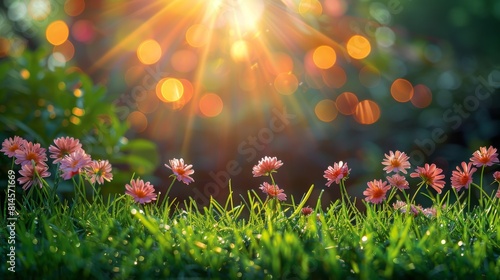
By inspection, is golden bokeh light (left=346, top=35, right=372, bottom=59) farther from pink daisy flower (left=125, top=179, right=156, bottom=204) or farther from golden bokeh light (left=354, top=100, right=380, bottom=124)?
pink daisy flower (left=125, top=179, right=156, bottom=204)

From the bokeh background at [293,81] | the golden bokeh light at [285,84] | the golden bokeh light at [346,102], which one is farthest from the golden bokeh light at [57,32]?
the golden bokeh light at [346,102]

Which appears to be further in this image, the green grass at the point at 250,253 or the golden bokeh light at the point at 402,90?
the golden bokeh light at the point at 402,90

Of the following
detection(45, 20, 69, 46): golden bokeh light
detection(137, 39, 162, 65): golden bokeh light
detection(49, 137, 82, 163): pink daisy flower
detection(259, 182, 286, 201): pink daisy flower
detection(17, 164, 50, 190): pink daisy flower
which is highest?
detection(45, 20, 69, 46): golden bokeh light

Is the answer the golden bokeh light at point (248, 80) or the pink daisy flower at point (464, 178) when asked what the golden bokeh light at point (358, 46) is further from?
the pink daisy flower at point (464, 178)

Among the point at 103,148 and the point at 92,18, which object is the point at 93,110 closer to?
the point at 103,148

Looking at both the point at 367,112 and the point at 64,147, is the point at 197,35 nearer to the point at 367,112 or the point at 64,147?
the point at 367,112

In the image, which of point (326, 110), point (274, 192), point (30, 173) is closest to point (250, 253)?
point (274, 192)

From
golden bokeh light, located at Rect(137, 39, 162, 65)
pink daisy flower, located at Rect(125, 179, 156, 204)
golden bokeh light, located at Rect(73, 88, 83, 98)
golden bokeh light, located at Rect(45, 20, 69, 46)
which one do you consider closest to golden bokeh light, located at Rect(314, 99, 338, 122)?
golden bokeh light, located at Rect(137, 39, 162, 65)
